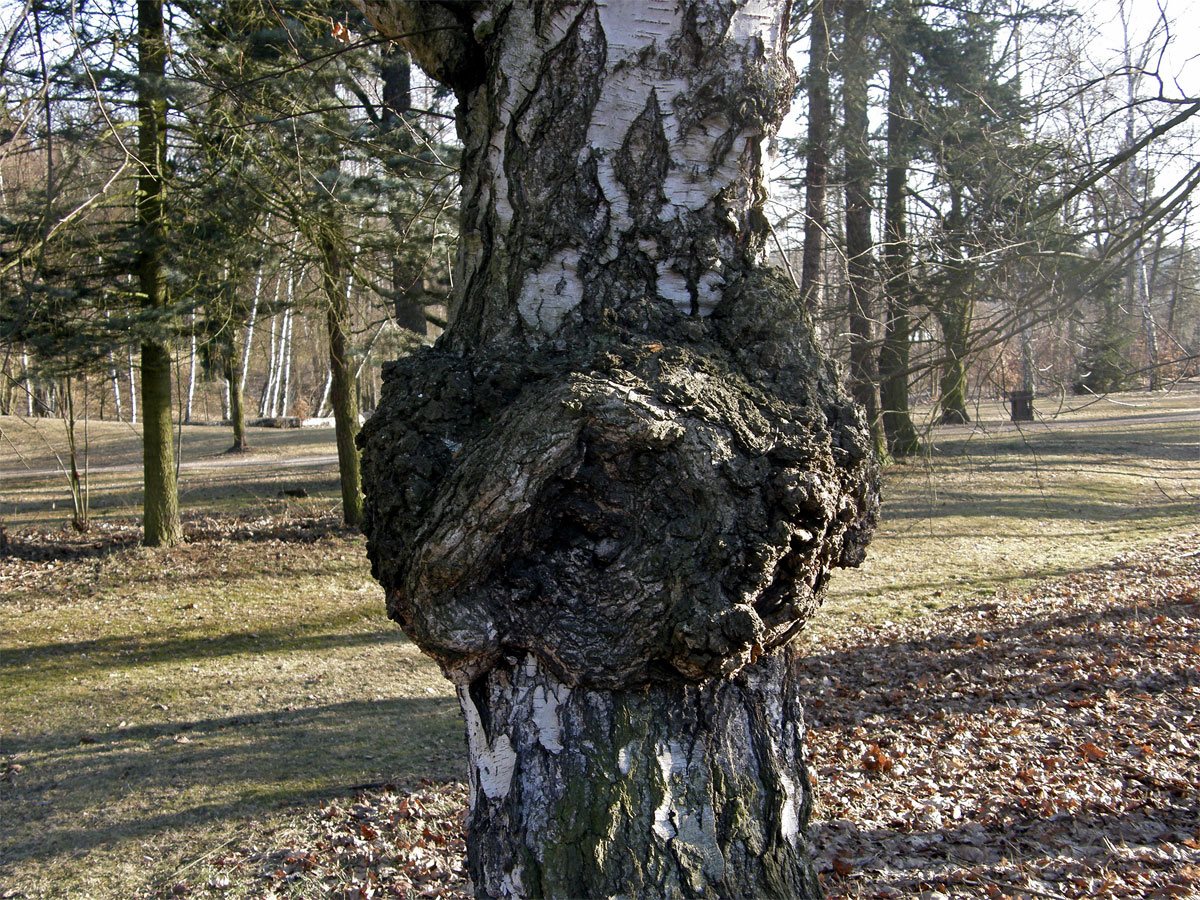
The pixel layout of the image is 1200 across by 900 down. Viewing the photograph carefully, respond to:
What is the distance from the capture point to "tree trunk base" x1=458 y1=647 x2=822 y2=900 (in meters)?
1.83

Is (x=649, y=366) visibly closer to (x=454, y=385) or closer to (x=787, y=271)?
(x=454, y=385)

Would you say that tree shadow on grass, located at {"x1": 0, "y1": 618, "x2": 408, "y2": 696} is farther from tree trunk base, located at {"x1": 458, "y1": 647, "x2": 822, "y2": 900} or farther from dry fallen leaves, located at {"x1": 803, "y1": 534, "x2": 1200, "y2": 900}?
tree trunk base, located at {"x1": 458, "y1": 647, "x2": 822, "y2": 900}

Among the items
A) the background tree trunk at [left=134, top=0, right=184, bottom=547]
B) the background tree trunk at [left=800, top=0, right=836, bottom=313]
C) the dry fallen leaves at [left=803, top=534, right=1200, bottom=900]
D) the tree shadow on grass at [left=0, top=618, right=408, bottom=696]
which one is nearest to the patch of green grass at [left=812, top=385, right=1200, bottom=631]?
the dry fallen leaves at [left=803, top=534, right=1200, bottom=900]

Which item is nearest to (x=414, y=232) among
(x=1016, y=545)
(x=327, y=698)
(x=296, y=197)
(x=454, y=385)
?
(x=296, y=197)

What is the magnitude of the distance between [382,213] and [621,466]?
7696 millimetres

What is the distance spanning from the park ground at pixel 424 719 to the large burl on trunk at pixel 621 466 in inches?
69.5

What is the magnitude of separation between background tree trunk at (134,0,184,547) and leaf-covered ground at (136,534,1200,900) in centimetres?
731

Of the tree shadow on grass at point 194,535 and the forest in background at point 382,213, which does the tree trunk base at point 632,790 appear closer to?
the forest in background at point 382,213

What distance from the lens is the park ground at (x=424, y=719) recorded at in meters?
3.69

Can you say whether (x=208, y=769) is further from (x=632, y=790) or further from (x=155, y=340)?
(x=155, y=340)

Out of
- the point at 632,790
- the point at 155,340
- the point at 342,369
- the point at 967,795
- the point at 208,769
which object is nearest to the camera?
the point at 632,790

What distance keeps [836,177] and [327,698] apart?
12373mm

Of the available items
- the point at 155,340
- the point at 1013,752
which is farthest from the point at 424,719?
the point at 155,340

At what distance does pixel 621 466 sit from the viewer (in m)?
1.88
